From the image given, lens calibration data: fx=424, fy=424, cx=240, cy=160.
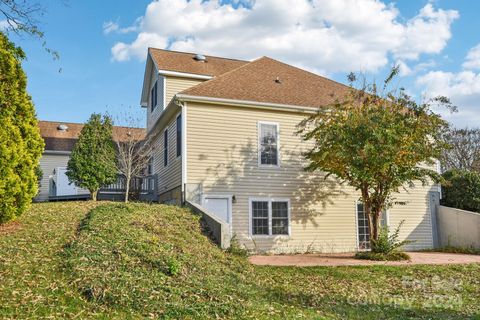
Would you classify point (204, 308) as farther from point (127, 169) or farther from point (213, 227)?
point (127, 169)

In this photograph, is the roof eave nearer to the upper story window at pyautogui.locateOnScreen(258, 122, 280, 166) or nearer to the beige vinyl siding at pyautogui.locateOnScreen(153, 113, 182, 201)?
the upper story window at pyautogui.locateOnScreen(258, 122, 280, 166)

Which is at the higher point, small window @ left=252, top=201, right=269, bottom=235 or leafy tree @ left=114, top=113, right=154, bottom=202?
leafy tree @ left=114, top=113, right=154, bottom=202

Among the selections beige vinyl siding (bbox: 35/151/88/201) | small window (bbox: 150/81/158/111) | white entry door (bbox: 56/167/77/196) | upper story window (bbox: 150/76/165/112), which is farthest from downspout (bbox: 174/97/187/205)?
beige vinyl siding (bbox: 35/151/88/201)

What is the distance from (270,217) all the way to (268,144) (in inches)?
99.8

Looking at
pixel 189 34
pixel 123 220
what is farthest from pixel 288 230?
pixel 189 34

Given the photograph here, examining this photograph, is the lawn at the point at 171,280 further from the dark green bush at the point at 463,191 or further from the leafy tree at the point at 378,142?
the dark green bush at the point at 463,191

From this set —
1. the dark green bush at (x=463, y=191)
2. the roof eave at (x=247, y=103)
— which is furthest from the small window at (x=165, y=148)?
the dark green bush at (x=463, y=191)

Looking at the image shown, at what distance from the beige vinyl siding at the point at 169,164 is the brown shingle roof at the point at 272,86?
184 centimetres

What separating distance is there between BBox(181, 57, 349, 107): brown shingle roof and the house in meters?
0.04

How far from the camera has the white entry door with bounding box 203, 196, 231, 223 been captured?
13750 millimetres

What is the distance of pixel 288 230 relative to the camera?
14.4 metres

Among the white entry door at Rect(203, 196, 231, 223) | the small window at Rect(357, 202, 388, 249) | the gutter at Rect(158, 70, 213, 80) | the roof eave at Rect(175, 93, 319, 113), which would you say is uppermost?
the gutter at Rect(158, 70, 213, 80)

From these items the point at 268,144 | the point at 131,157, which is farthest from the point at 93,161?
the point at 268,144

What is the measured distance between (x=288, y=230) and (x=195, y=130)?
460 centimetres
